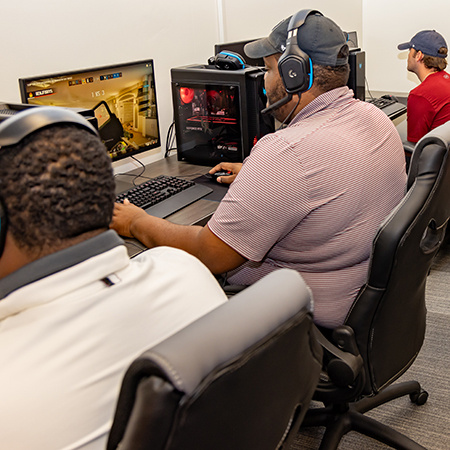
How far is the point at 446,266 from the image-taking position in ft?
9.46

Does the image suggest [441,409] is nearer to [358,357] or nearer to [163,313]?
[358,357]

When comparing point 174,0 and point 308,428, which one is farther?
point 174,0

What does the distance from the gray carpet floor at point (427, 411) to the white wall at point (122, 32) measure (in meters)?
1.34

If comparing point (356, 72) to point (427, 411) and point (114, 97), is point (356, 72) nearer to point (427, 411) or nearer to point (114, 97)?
point (114, 97)

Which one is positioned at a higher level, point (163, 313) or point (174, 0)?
point (174, 0)

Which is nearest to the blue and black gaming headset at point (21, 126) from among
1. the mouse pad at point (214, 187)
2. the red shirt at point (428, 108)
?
the mouse pad at point (214, 187)

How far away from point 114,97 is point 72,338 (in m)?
1.49

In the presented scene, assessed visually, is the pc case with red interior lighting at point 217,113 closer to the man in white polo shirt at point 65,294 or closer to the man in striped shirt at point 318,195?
the man in striped shirt at point 318,195

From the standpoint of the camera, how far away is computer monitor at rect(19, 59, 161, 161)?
5.94 feet

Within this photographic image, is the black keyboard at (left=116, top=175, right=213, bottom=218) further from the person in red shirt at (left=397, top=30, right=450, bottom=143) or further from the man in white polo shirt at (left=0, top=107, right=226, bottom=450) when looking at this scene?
the person in red shirt at (left=397, top=30, right=450, bottom=143)

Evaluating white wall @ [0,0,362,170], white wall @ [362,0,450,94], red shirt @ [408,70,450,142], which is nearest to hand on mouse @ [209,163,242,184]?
white wall @ [0,0,362,170]

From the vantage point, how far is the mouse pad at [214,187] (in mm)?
2012

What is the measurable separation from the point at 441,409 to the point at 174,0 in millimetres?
1959

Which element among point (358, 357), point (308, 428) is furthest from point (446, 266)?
point (358, 357)
